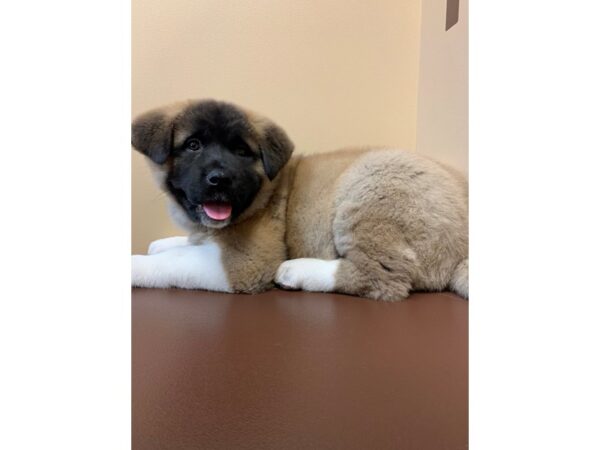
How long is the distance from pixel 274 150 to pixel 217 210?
0.37m

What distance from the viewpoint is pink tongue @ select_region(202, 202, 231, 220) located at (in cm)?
199

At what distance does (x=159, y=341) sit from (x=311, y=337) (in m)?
0.42

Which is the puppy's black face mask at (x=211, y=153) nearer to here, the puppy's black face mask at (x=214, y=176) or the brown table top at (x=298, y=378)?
the puppy's black face mask at (x=214, y=176)

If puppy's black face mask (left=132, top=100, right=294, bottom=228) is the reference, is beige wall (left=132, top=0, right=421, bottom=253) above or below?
above

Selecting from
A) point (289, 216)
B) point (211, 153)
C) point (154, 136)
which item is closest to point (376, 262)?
point (289, 216)

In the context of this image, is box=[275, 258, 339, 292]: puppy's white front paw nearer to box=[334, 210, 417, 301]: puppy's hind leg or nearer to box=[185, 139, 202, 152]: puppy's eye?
box=[334, 210, 417, 301]: puppy's hind leg

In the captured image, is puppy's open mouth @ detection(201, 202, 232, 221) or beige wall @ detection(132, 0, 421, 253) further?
beige wall @ detection(132, 0, 421, 253)

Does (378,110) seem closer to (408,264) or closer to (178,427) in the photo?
(408,264)

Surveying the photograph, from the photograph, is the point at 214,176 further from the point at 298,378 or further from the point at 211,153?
the point at 298,378

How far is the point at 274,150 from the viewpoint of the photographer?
6.77 feet

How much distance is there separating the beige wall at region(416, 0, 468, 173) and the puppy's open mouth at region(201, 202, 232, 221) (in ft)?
3.83

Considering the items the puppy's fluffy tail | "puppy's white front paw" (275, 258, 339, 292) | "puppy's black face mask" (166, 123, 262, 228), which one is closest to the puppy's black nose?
"puppy's black face mask" (166, 123, 262, 228)

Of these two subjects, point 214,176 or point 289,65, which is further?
point 289,65

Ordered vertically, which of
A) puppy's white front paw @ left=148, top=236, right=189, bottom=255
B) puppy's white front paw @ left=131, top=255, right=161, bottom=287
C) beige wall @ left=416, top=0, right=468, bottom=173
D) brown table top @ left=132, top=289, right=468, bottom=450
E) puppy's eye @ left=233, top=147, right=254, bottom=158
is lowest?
brown table top @ left=132, top=289, right=468, bottom=450
